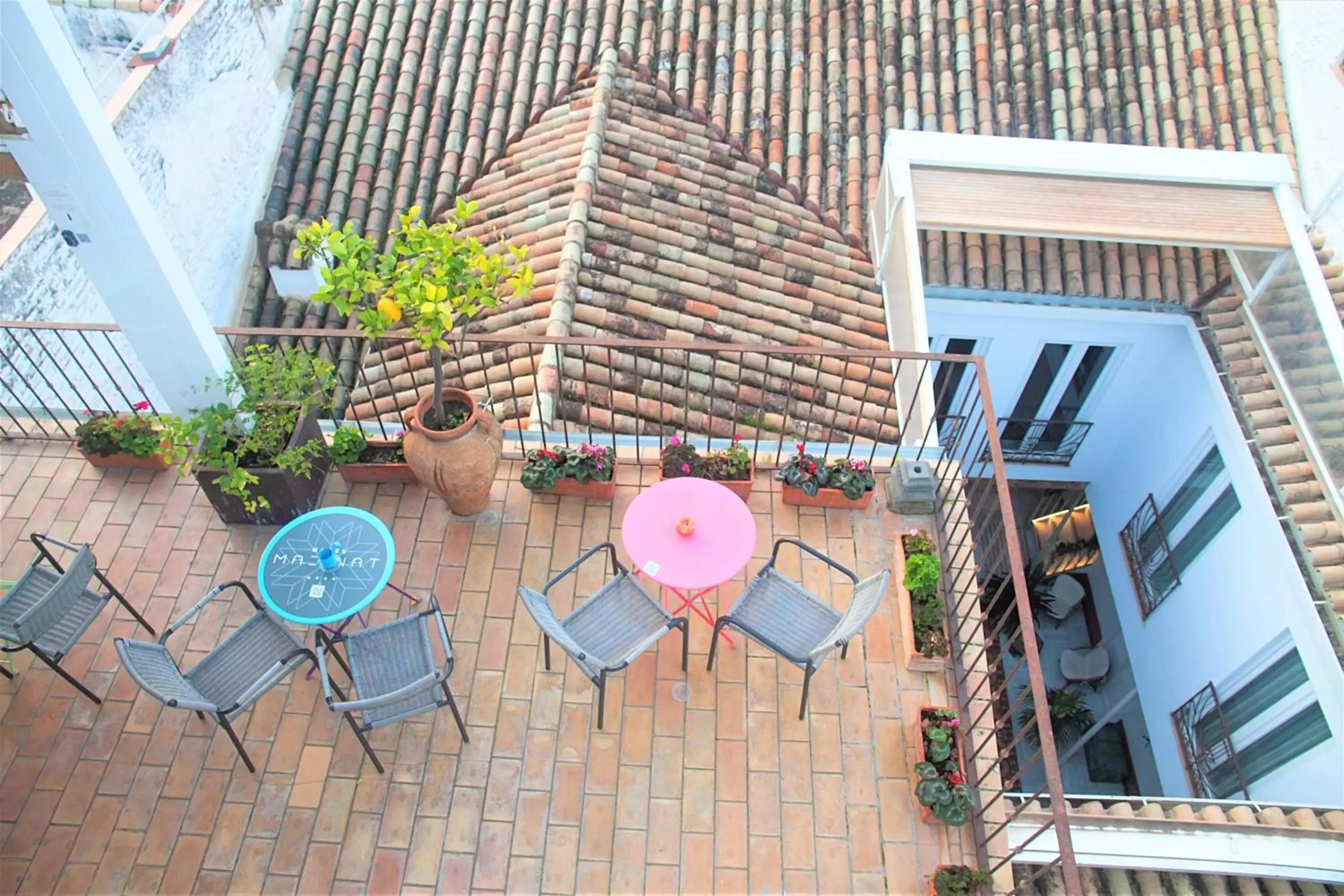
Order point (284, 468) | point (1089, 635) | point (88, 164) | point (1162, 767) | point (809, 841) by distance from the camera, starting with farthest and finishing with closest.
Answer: point (1089, 635)
point (1162, 767)
point (284, 468)
point (809, 841)
point (88, 164)

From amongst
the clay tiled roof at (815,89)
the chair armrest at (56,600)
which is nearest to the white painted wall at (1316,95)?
the clay tiled roof at (815,89)

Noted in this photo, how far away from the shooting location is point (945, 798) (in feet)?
15.8

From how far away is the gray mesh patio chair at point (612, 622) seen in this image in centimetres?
491

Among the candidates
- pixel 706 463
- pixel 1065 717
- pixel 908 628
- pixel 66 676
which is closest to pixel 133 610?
pixel 66 676

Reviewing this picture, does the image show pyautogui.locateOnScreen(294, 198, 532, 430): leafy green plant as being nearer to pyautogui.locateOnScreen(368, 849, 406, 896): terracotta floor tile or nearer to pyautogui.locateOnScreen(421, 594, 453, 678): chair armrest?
pyautogui.locateOnScreen(421, 594, 453, 678): chair armrest

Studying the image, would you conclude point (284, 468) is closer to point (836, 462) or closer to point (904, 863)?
point (836, 462)

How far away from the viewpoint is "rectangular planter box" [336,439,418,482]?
6.11 m

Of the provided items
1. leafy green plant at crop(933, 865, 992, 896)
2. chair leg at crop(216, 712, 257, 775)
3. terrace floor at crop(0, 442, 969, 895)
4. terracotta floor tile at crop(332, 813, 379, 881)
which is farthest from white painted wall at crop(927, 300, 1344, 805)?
chair leg at crop(216, 712, 257, 775)

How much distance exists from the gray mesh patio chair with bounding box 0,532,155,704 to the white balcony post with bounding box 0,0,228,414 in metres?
1.15

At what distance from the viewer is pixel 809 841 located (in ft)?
16.1

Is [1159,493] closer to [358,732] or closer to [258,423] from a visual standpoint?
[358,732]

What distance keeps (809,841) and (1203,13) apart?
10540 mm

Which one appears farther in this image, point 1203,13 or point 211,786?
point 1203,13

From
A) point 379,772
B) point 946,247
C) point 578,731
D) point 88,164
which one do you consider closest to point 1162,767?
point 946,247
